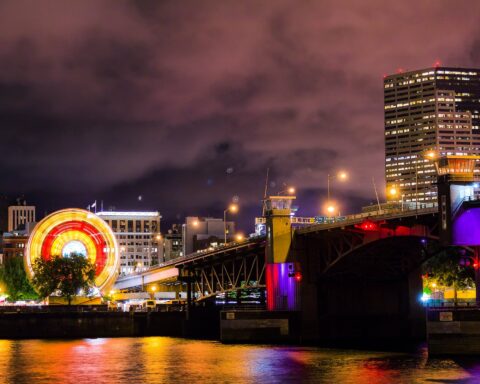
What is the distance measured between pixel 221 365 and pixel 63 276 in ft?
238

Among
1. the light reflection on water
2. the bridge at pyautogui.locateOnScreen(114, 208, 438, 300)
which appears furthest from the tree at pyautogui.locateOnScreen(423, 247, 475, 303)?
the light reflection on water

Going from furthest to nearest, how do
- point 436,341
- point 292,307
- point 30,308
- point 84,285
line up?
point 84,285 → point 30,308 → point 292,307 → point 436,341

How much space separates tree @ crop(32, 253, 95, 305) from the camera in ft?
456

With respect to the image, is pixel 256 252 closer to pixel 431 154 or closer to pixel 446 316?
pixel 431 154

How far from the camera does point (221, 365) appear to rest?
71.8 metres

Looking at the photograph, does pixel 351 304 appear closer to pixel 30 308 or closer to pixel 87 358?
pixel 87 358

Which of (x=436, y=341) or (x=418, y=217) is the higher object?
(x=418, y=217)

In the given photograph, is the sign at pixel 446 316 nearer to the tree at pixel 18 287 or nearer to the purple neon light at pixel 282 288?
the purple neon light at pixel 282 288

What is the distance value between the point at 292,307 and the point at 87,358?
24.7m

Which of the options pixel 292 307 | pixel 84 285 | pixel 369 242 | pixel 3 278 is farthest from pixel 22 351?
pixel 3 278

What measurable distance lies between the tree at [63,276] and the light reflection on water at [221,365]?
4647cm

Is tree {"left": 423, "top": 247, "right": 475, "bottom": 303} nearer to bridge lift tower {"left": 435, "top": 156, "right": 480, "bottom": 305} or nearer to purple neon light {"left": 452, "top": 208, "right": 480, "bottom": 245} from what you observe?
bridge lift tower {"left": 435, "top": 156, "right": 480, "bottom": 305}

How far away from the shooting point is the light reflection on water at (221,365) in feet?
206

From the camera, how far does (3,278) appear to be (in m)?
174
